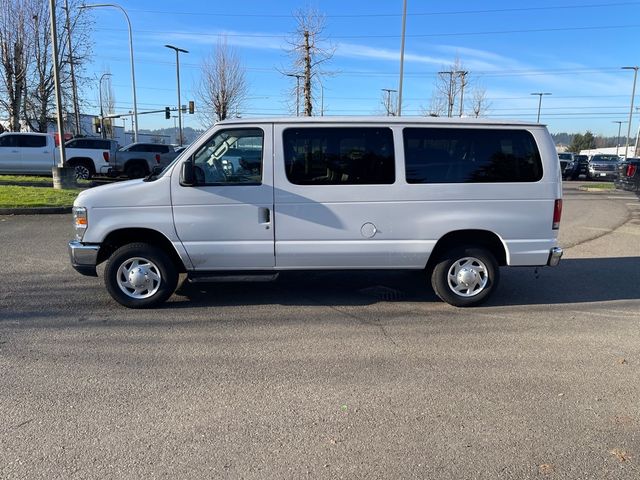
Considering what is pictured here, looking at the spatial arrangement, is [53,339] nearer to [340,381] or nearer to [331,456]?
[340,381]

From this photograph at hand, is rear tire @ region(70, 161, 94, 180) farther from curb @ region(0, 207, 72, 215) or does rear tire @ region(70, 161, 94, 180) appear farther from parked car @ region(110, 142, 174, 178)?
curb @ region(0, 207, 72, 215)

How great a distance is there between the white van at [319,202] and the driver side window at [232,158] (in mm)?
11

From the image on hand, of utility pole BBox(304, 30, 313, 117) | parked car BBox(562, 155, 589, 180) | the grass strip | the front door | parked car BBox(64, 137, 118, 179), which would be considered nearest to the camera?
the front door

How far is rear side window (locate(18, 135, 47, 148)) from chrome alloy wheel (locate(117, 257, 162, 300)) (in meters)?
16.8

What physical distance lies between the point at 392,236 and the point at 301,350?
1727 millimetres

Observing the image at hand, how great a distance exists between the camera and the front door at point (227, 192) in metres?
5.33

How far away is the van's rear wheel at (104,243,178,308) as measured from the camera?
5445 millimetres


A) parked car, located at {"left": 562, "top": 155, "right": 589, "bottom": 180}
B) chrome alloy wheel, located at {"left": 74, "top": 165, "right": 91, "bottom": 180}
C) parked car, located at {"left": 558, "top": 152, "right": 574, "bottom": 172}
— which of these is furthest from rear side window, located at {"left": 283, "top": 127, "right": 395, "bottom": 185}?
parked car, located at {"left": 562, "top": 155, "right": 589, "bottom": 180}

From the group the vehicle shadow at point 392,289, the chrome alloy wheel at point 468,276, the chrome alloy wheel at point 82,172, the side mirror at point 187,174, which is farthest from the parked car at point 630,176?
the chrome alloy wheel at point 82,172

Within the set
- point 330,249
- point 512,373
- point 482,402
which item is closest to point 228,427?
point 482,402

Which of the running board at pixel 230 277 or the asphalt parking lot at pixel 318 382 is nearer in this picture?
the asphalt parking lot at pixel 318 382

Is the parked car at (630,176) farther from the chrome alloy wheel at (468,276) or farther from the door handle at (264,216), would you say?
the door handle at (264,216)

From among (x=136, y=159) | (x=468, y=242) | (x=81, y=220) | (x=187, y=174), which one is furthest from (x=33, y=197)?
(x=468, y=242)

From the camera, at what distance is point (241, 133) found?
5.37 metres
